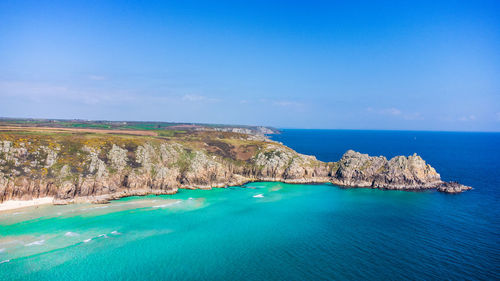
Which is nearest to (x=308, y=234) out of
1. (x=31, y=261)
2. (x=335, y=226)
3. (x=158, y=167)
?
(x=335, y=226)

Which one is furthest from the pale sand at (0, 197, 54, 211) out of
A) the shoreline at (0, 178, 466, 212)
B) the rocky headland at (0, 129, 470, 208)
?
the rocky headland at (0, 129, 470, 208)

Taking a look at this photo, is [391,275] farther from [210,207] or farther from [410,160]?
[410,160]

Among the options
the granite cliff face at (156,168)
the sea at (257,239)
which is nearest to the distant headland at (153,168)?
the granite cliff face at (156,168)

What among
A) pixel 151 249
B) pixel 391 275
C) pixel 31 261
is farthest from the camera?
pixel 151 249

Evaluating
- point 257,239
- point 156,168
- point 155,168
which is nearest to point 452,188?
point 257,239

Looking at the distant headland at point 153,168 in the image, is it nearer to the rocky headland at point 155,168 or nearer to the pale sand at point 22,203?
the rocky headland at point 155,168

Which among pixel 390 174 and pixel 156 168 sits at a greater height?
pixel 390 174

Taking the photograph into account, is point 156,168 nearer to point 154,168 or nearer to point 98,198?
point 154,168
